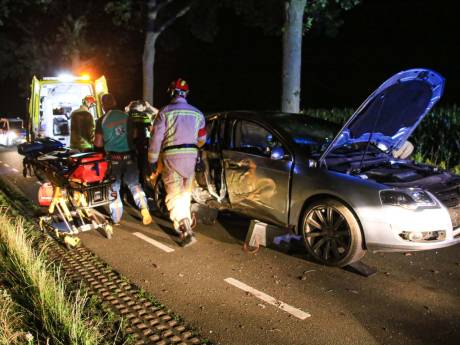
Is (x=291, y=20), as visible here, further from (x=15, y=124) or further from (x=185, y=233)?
(x=15, y=124)

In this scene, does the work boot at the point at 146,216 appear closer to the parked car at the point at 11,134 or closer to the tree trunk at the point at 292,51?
the tree trunk at the point at 292,51

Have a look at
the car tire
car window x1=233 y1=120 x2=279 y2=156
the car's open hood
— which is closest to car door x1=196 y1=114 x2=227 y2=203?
car window x1=233 y1=120 x2=279 y2=156

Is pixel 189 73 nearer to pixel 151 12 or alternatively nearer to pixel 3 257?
pixel 151 12

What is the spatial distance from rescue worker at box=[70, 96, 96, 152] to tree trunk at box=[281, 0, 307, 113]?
413 cm

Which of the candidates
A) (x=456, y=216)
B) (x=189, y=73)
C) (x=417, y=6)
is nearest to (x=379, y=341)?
(x=456, y=216)

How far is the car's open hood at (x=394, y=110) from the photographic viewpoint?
5.01 m

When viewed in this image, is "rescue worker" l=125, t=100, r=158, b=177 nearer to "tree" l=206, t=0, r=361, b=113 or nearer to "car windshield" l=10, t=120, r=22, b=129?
"tree" l=206, t=0, r=361, b=113

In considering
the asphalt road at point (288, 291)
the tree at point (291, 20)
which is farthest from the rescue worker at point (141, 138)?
the tree at point (291, 20)

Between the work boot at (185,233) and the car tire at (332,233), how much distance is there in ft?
4.81

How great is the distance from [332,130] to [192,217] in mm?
2250

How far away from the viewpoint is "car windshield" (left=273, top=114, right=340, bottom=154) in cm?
554

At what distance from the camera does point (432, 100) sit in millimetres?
5605

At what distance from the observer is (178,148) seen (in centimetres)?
568

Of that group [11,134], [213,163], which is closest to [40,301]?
[213,163]
